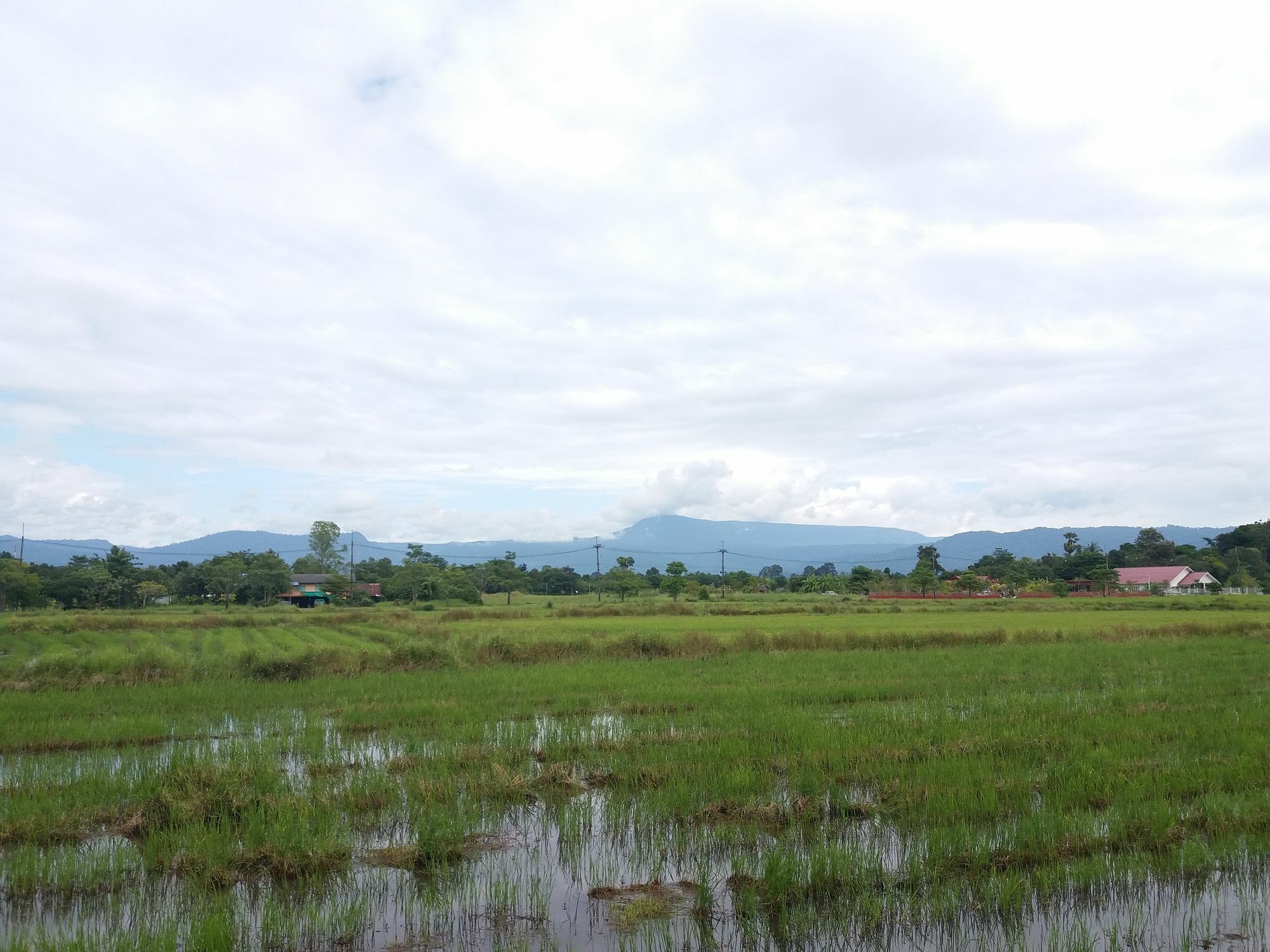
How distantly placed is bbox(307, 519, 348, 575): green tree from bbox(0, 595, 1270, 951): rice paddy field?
95.4 meters

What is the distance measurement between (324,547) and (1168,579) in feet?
328

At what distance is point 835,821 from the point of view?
6812 millimetres

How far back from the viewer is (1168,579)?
83.3 meters

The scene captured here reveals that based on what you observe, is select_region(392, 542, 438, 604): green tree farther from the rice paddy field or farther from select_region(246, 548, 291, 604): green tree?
the rice paddy field

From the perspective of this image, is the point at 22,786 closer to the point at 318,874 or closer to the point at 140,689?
the point at 318,874

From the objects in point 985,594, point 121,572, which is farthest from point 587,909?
point 985,594

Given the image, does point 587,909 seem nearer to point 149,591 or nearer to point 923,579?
point 149,591

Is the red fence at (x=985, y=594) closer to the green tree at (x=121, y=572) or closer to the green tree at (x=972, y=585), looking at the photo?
the green tree at (x=972, y=585)

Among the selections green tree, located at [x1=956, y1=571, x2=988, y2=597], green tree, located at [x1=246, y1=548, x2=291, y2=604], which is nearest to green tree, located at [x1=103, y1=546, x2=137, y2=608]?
green tree, located at [x1=246, y1=548, x2=291, y2=604]

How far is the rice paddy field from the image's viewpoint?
199 inches

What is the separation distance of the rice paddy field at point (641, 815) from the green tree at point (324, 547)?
9540cm

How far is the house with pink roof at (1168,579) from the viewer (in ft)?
262

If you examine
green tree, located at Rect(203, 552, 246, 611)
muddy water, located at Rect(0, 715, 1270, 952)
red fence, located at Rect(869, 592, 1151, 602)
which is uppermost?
green tree, located at Rect(203, 552, 246, 611)

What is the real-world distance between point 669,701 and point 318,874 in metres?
8.15
